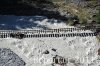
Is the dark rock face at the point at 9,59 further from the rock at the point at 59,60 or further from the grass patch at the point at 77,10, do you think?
the grass patch at the point at 77,10

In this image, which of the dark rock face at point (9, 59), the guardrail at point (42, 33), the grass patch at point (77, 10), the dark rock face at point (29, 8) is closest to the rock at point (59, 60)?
the dark rock face at point (9, 59)

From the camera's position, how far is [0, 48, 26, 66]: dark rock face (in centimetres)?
1736

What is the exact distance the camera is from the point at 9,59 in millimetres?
17625

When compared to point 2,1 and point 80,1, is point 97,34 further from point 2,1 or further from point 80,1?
point 2,1

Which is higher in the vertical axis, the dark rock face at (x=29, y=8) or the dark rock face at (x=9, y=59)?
the dark rock face at (x=29, y=8)

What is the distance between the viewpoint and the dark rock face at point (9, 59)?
1736 centimetres

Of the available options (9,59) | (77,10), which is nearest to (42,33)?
(9,59)

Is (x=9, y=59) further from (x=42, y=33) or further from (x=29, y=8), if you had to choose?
(x=29, y=8)

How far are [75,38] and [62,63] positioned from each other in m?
2.07

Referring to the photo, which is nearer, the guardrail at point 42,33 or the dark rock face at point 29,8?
the guardrail at point 42,33

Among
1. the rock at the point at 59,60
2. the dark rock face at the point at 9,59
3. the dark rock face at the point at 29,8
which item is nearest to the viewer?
the dark rock face at the point at 9,59

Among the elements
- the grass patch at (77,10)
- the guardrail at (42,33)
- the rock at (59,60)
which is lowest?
the rock at (59,60)

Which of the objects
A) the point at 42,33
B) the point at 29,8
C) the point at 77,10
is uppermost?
the point at 29,8

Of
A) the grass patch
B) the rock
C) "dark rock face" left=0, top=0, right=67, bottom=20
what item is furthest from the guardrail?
the rock
